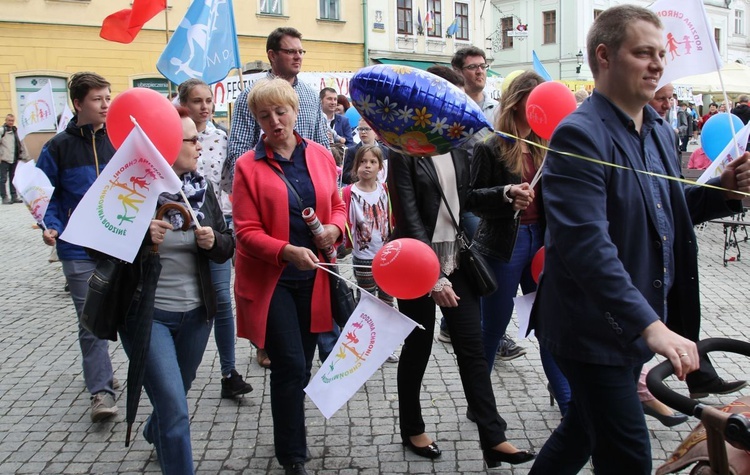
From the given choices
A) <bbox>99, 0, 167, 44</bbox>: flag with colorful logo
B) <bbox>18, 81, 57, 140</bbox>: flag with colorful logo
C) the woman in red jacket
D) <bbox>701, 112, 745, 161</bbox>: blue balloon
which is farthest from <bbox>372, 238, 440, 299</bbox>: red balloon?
<bbox>18, 81, 57, 140</bbox>: flag with colorful logo

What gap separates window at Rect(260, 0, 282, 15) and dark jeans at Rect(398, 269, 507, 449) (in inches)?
1003

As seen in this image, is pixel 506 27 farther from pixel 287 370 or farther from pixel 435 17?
pixel 287 370

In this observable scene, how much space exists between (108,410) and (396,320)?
6.78 feet

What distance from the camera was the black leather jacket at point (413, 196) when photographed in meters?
3.61

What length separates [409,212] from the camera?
361 centimetres

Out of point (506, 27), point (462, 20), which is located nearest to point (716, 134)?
point (462, 20)

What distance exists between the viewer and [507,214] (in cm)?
401

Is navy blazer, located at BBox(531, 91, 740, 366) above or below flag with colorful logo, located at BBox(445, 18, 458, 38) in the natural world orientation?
below

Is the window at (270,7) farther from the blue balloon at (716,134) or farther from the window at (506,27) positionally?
the blue balloon at (716,134)

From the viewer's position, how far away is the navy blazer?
2285 millimetres

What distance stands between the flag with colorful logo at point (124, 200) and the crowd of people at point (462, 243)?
Result: 0.48 feet

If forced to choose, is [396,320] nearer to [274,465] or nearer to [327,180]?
[327,180]

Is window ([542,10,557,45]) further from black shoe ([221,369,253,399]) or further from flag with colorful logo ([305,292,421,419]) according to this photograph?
flag with colorful logo ([305,292,421,419])

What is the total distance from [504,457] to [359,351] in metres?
0.89
